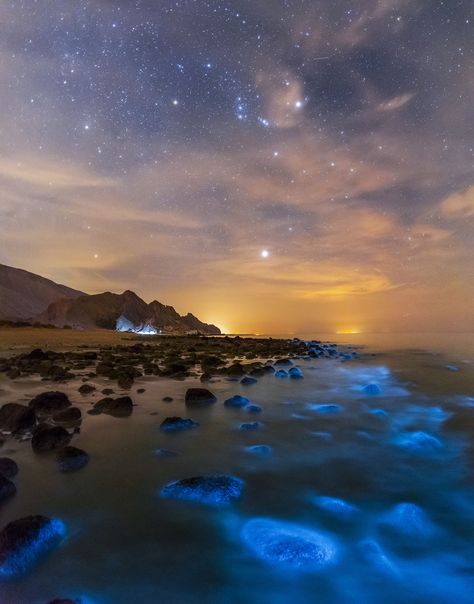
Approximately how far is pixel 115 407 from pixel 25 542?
446 centimetres

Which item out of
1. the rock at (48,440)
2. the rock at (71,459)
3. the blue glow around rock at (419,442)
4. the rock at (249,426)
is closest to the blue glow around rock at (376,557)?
the blue glow around rock at (419,442)

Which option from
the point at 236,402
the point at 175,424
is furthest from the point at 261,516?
the point at 236,402

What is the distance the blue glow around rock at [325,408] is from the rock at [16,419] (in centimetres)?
552

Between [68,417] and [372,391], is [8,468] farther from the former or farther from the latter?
[372,391]

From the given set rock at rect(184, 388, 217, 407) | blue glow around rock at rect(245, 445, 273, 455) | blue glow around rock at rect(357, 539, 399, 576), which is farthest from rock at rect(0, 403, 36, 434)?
blue glow around rock at rect(357, 539, 399, 576)

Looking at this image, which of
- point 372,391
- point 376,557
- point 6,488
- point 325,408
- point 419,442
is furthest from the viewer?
point 372,391

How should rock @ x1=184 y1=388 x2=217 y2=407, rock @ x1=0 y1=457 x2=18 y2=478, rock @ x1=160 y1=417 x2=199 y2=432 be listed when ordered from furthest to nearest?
1. rock @ x1=184 y1=388 x2=217 y2=407
2. rock @ x1=160 y1=417 x2=199 y2=432
3. rock @ x1=0 y1=457 x2=18 y2=478

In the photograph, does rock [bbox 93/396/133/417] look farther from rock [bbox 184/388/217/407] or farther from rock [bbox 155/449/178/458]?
rock [bbox 155/449/178/458]

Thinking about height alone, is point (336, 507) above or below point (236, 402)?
below

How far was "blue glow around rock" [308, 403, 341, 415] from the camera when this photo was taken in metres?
7.93

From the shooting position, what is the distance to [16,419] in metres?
5.43

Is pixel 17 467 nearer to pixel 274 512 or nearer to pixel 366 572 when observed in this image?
pixel 274 512

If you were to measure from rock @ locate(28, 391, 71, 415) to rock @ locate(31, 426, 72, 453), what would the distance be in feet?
5.84

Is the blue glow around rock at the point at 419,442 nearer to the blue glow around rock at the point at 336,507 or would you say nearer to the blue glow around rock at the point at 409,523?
the blue glow around rock at the point at 409,523
